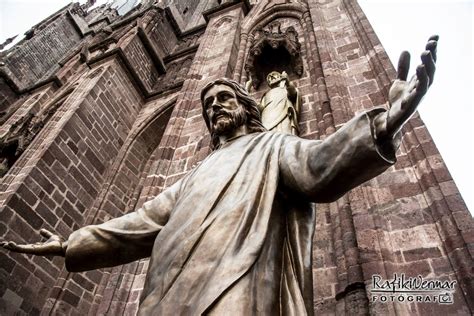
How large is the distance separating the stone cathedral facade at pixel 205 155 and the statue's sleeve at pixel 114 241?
174cm

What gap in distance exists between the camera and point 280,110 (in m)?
5.15

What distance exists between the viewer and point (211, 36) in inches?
373

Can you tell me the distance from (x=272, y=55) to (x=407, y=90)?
6.59 metres

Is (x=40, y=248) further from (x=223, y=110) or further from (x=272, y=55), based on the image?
(x=272, y=55)

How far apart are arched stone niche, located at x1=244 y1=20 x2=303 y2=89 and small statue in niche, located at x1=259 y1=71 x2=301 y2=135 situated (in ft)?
4.73

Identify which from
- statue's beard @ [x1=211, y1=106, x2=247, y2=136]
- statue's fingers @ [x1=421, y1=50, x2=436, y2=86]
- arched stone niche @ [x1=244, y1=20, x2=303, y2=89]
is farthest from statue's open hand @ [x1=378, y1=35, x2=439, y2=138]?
arched stone niche @ [x1=244, y1=20, x2=303, y2=89]

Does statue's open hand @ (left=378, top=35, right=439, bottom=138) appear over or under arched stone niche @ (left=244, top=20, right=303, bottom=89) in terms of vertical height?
over

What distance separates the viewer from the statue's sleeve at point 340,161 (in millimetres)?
1604

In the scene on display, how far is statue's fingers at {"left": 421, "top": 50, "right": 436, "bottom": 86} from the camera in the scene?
1496mm

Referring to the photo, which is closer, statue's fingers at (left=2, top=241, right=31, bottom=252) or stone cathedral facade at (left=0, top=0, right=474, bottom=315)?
statue's fingers at (left=2, top=241, right=31, bottom=252)

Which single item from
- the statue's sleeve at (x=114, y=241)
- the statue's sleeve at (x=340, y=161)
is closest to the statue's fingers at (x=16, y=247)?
the statue's sleeve at (x=114, y=241)
